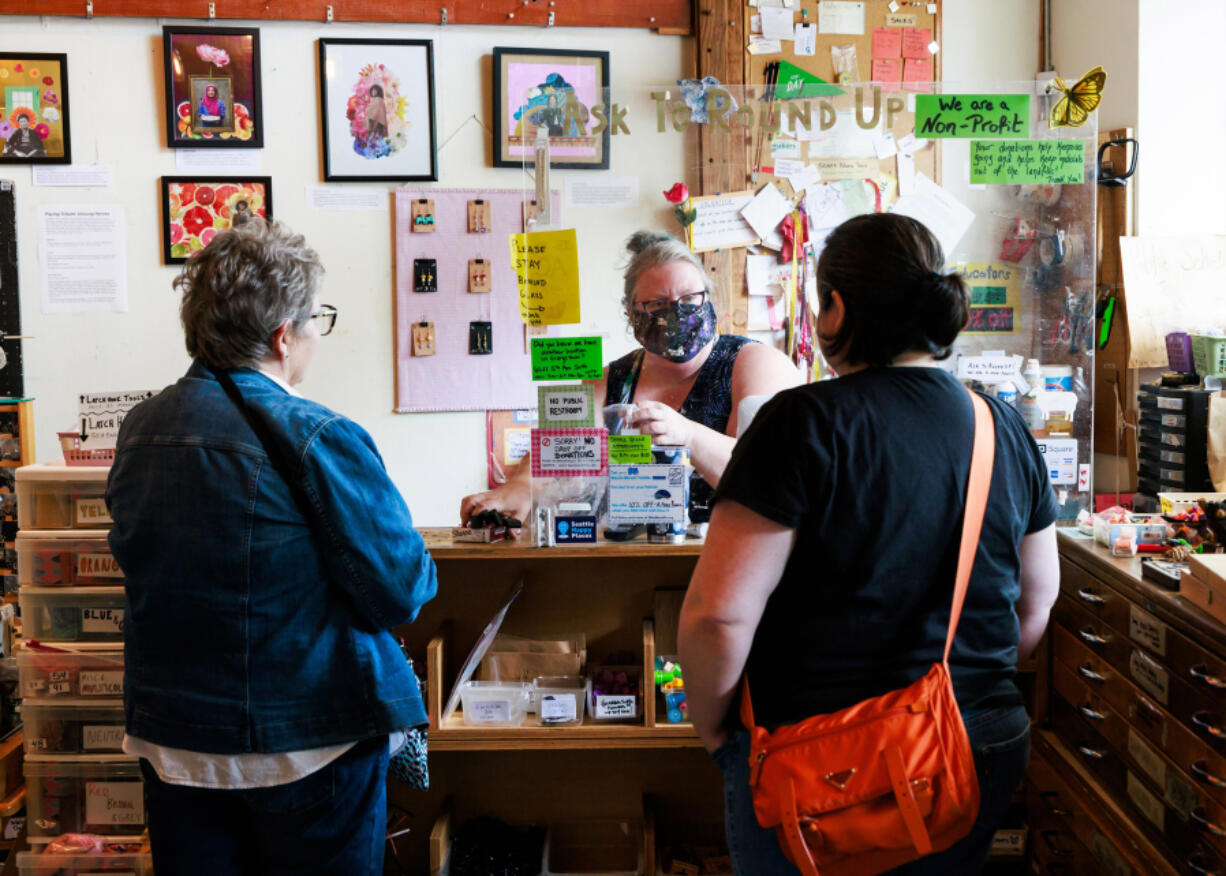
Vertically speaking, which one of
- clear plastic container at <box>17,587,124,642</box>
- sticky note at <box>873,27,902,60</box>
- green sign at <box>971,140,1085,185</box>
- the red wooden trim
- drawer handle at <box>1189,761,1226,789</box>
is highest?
the red wooden trim

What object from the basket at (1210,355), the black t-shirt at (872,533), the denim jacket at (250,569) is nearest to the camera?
the black t-shirt at (872,533)

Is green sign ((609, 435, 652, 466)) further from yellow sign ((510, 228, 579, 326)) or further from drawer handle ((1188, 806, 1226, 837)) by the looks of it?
drawer handle ((1188, 806, 1226, 837))

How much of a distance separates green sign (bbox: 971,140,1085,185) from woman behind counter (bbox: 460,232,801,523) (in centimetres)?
64

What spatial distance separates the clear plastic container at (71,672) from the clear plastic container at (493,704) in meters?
0.71

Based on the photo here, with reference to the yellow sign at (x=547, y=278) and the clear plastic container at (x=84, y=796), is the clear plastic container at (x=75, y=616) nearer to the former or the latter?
the clear plastic container at (x=84, y=796)

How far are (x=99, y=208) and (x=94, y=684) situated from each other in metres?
2.18

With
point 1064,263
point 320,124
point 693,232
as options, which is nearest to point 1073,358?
point 1064,263

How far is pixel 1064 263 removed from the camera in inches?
93.6

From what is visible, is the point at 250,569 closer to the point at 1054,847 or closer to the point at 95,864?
the point at 95,864

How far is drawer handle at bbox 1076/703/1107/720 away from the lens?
1.97m

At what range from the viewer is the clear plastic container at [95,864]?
2.11 meters

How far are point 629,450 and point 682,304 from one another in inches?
16.2

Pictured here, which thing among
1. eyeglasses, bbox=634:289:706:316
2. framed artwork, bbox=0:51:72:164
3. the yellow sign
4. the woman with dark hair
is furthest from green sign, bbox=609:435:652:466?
framed artwork, bbox=0:51:72:164

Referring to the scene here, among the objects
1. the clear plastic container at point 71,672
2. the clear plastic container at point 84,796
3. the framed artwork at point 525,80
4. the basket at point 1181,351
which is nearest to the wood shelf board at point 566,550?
the clear plastic container at point 71,672
